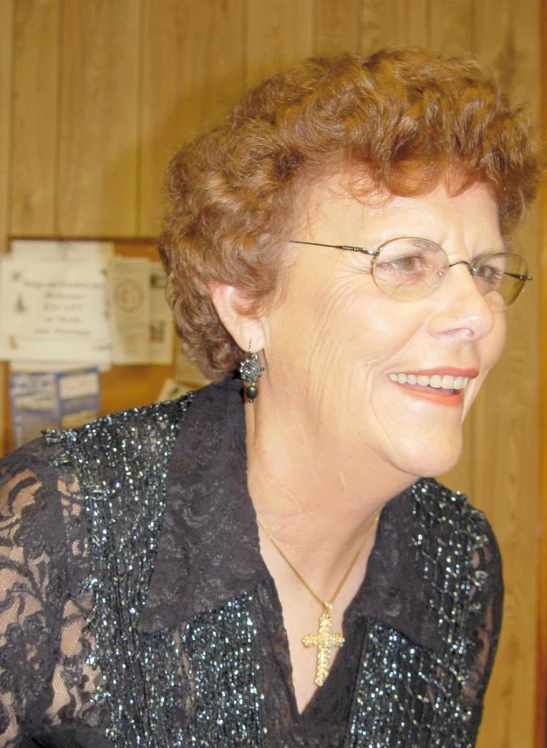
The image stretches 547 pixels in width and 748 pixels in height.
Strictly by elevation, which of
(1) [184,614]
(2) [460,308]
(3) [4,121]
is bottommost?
(1) [184,614]

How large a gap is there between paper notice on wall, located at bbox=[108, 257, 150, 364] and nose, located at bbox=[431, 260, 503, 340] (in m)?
1.62

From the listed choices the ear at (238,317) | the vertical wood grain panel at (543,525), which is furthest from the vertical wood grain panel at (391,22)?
the ear at (238,317)

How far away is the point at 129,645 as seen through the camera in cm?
108

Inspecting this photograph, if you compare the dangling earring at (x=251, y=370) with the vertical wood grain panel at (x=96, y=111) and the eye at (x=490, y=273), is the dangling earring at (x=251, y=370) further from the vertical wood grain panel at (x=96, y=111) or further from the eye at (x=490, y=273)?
the vertical wood grain panel at (x=96, y=111)

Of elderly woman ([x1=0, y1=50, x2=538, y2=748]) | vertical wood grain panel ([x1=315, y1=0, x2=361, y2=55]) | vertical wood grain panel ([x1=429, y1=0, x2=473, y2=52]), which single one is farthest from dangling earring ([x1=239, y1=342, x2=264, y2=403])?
vertical wood grain panel ([x1=429, y1=0, x2=473, y2=52])

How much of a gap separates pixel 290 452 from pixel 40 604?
428 mm

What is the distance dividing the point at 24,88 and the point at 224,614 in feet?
6.59

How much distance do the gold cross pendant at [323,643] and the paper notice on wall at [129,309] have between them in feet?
4.68

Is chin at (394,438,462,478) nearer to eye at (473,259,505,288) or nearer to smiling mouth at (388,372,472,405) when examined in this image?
smiling mouth at (388,372,472,405)

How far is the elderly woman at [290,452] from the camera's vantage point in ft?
3.40

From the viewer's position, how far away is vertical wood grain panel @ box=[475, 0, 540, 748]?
2531mm

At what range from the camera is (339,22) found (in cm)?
252

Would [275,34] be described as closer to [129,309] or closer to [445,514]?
[129,309]

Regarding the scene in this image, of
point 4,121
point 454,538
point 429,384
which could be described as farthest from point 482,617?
point 4,121
